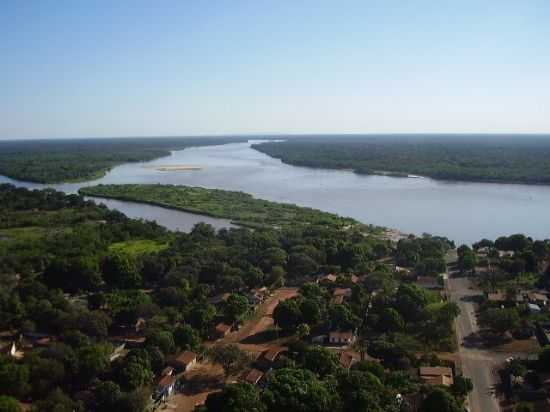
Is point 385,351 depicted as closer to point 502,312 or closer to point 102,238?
point 502,312

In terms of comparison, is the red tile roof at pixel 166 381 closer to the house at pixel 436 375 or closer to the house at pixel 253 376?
the house at pixel 253 376

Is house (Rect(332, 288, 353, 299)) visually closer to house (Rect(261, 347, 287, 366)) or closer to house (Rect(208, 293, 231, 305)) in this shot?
house (Rect(208, 293, 231, 305))

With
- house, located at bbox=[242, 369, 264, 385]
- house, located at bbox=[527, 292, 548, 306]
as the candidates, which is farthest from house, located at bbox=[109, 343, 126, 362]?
house, located at bbox=[527, 292, 548, 306]

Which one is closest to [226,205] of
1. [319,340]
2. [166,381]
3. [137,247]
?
[137,247]

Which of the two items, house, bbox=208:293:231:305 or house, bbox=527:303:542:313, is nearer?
house, bbox=527:303:542:313

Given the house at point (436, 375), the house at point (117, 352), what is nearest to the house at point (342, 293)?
the house at point (436, 375)
